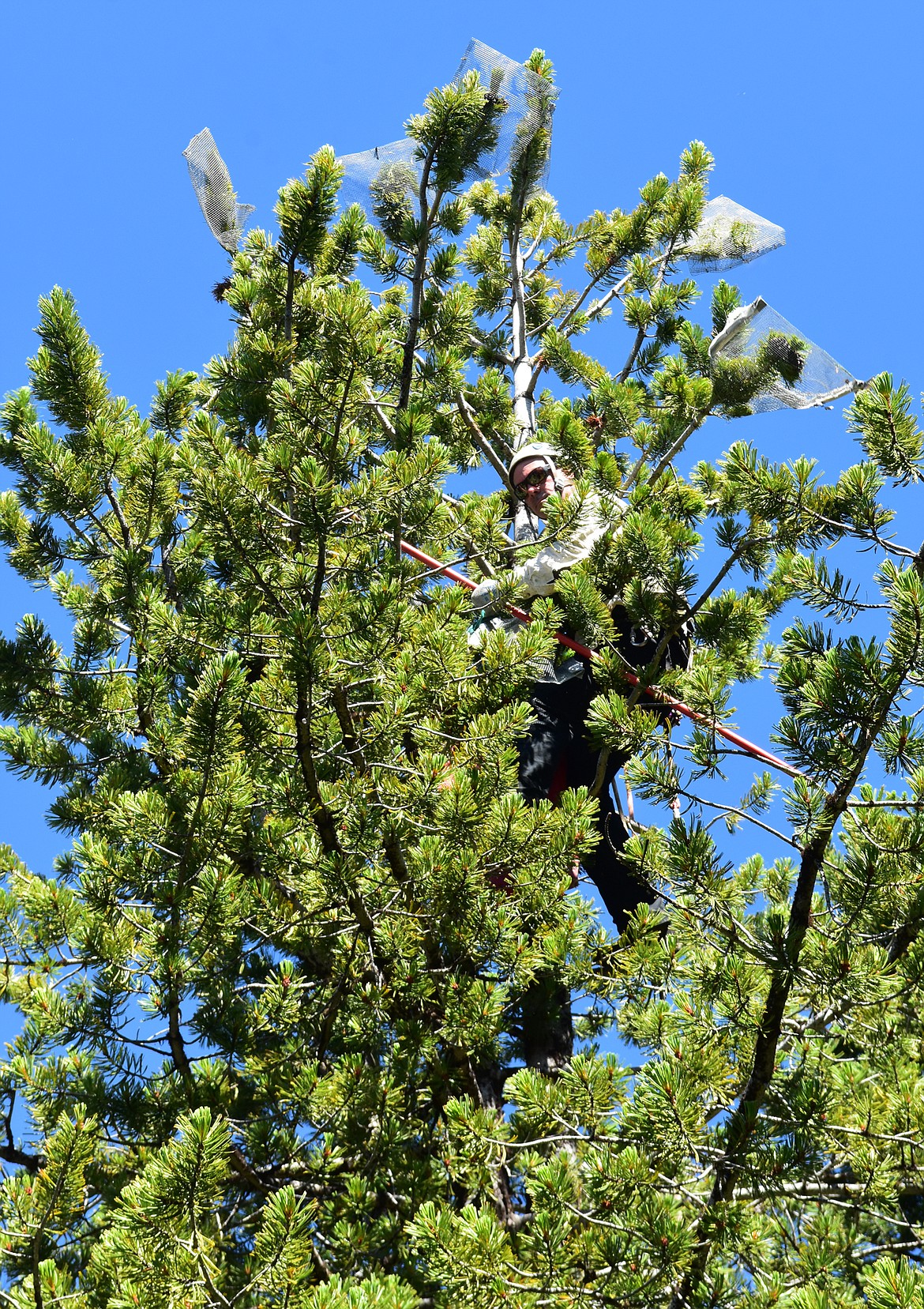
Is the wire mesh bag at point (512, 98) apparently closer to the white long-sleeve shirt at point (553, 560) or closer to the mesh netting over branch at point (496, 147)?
the mesh netting over branch at point (496, 147)

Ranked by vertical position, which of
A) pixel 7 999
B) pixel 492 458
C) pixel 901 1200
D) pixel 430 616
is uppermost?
pixel 492 458

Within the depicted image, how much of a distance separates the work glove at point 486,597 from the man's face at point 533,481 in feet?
3.41

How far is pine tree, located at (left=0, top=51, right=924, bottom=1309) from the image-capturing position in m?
3.29

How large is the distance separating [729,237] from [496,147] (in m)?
2.77

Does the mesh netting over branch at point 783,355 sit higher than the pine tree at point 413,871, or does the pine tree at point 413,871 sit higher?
the mesh netting over branch at point 783,355

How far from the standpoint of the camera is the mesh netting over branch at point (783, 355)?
581 centimetres

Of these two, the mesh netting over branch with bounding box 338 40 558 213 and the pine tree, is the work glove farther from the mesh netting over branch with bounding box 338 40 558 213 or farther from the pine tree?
the mesh netting over branch with bounding box 338 40 558 213

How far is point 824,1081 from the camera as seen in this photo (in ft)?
11.7

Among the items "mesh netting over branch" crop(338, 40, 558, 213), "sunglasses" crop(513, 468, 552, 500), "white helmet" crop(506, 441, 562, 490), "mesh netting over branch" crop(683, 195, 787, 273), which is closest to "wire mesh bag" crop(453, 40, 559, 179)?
"mesh netting over branch" crop(338, 40, 558, 213)

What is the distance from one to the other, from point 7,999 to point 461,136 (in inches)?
145

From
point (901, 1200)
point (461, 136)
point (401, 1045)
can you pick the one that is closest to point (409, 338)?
point (461, 136)

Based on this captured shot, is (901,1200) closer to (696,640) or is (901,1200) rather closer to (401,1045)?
(401,1045)

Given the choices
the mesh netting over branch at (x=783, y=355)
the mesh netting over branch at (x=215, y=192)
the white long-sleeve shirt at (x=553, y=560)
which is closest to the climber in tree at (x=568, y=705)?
the white long-sleeve shirt at (x=553, y=560)

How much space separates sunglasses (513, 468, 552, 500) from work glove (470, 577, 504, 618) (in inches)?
39.8
